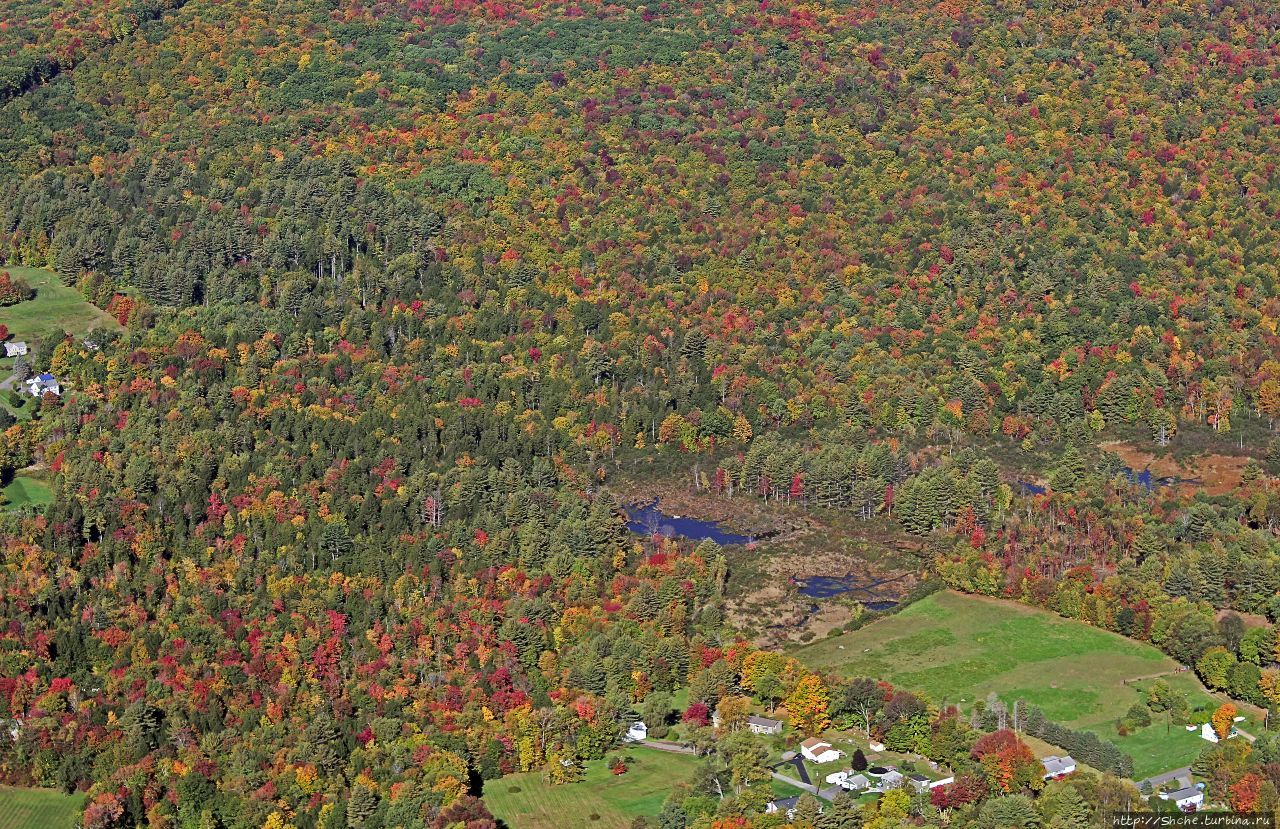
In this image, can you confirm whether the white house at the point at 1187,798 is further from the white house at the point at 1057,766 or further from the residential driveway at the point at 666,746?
the residential driveway at the point at 666,746

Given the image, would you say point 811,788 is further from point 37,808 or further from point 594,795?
point 37,808

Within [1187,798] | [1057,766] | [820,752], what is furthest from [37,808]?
[1187,798]

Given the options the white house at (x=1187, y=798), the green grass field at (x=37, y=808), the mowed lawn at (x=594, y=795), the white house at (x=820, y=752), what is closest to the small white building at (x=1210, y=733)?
the white house at (x=1187, y=798)

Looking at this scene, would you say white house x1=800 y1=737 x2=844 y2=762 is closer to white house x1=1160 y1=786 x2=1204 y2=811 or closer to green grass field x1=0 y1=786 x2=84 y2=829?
white house x1=1160 y1=786 x2=1204 y2=811

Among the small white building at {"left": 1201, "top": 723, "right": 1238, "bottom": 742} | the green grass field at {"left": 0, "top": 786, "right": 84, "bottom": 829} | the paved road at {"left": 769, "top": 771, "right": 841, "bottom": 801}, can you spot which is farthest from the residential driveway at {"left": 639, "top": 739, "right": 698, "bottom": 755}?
the green grass field at {"left": 0, "top": 786, "right": 84, "bottom": 829}

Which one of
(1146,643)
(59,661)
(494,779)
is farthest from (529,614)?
(1146,643)

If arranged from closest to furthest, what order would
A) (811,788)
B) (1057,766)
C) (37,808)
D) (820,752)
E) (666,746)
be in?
(811,788) < (1057,766) < (820,752) < (37,808) < (666,746)

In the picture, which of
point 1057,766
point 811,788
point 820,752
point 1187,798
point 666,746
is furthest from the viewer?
point 666,746
